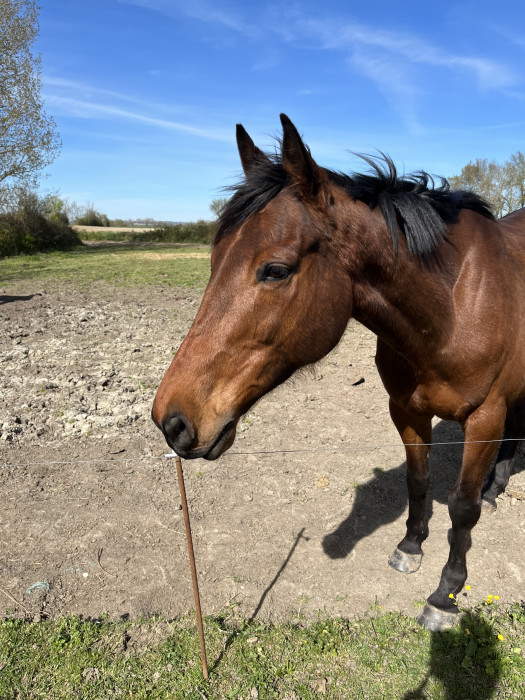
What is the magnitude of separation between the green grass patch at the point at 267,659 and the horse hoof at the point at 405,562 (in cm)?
43

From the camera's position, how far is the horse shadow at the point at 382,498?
11.3ft

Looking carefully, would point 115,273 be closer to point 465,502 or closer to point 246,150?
point 246,150

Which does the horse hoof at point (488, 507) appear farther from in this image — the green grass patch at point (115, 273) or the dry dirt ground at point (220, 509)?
the green grass patch at point (115, 273)

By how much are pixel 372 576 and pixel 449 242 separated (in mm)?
2157

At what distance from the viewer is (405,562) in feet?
10.5

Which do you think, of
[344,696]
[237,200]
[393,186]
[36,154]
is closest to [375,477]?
[344,696]

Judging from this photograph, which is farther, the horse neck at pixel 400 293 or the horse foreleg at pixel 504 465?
the horse foreleg at pixel 504 465

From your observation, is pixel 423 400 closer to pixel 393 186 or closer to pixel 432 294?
pixel 432 294

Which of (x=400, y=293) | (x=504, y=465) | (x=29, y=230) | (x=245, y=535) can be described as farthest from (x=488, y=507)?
(x=29, y=230)

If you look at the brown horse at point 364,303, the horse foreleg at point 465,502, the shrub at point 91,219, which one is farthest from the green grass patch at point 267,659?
the shrub at point 91,219

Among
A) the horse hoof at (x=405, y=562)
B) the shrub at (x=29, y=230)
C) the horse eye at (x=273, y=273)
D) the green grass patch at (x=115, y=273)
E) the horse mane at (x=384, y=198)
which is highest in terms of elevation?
the shrub at (x=29, y=230)

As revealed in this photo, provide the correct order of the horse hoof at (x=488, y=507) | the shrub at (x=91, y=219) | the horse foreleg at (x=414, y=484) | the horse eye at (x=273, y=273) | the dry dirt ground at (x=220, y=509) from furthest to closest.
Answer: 1. the shrub at (x=91, y=219)
2. the horse hoof at (x=488, y=507)
3. the horse foreleg at (x=414, y=484)
4. the dry dirt ground at (x=220, y=509)
5. the horse eye at (x=273, y=273)

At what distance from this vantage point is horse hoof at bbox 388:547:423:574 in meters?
3.17

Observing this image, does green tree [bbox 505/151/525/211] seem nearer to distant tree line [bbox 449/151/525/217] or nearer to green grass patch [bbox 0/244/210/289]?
distant tree line [bbox 449/151/525/217]
